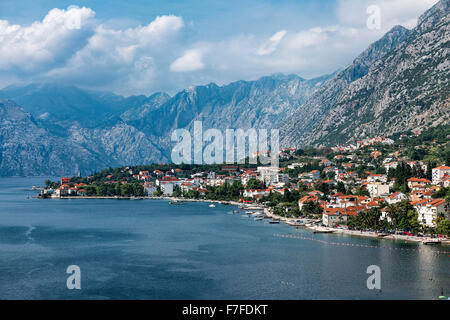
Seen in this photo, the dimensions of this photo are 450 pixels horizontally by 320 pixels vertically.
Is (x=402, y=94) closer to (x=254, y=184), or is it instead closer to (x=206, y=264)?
(x=254, y=184)

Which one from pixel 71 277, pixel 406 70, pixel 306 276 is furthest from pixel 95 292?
pixel 406 70

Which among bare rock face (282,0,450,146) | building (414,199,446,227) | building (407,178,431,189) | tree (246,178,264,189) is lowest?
building (414,199,446,227)

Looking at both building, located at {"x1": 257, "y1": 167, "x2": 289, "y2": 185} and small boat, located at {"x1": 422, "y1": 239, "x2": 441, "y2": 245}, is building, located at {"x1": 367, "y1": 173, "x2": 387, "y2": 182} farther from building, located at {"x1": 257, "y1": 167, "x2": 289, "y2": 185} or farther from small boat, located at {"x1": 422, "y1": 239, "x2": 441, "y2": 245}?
small boat, located at {"x1": 422, "y1": 239, "x2": 441, "y2": 245}

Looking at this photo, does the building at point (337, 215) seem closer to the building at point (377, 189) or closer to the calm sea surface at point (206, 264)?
the calm sea surface at point (206, 264)

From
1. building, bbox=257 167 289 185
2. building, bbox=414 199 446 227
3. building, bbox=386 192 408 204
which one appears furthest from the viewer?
building, bbox=257 167 289 185

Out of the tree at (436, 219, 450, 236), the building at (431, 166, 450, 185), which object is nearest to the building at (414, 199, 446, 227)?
the tree at (436, 219, 450, 236)

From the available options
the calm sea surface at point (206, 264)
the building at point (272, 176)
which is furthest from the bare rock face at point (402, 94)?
the calm sea surface at point (206, 264)

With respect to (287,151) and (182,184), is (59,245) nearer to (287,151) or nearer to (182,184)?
(182,184)
